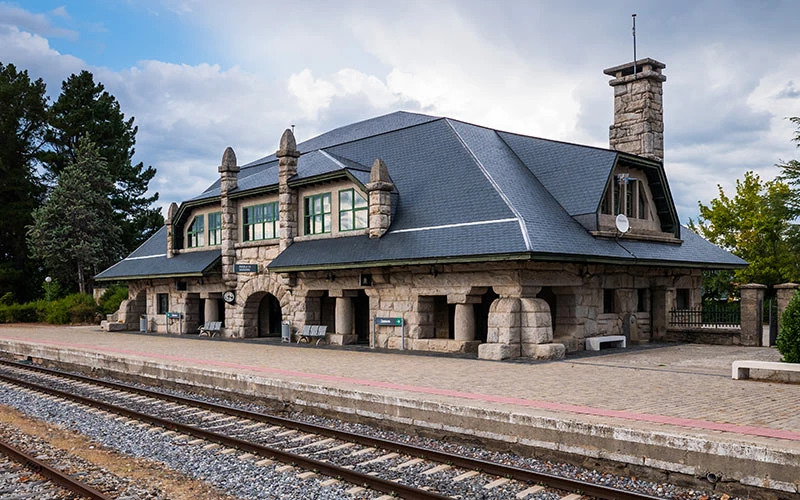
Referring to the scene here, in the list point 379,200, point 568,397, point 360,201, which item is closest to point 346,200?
point 360,201

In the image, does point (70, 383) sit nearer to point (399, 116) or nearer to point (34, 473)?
point (34, 473)

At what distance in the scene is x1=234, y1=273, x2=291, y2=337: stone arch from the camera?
83.2 ft

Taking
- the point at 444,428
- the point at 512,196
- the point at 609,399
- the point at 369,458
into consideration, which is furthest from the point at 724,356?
the point at 369,458

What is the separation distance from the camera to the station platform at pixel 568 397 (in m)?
7.79

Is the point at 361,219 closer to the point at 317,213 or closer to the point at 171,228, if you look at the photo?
the point at 317,213

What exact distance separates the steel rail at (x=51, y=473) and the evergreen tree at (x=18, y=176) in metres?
46.7

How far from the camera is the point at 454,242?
731 inches

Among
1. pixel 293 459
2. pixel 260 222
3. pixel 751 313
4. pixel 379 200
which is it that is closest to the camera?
pixel 293 459

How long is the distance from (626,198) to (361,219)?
340 inches

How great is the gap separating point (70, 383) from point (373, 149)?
13.7 metres

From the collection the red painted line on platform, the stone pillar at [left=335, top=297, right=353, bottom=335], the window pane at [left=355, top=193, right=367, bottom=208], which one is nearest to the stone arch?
the stone pillar at [left=335, top=297, right=353, bottom=335]

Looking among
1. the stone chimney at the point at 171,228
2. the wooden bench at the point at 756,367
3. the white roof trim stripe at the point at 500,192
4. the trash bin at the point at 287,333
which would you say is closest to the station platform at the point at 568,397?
the wooden bench at the point at 756,367

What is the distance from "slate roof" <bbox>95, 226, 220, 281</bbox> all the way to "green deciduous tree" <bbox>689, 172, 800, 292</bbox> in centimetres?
2629

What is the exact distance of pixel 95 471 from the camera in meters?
8.92
